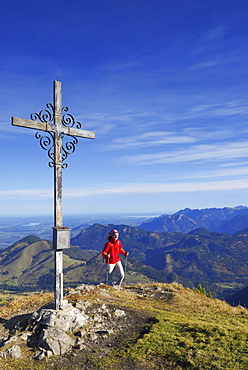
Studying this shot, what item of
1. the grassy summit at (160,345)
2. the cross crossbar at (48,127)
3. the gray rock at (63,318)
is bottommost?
the grassy summit at (160,345)

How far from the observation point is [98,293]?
15.5 meters

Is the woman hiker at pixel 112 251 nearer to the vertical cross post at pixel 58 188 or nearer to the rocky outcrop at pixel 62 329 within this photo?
the rocky outcrop at pixel 62 329

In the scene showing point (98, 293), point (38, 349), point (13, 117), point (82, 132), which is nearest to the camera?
point (38, 349)

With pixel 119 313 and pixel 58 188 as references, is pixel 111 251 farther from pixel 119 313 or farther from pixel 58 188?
pixel 58 188

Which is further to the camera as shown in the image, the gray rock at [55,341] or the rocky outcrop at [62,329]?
the rocky outcrop at [62,329]

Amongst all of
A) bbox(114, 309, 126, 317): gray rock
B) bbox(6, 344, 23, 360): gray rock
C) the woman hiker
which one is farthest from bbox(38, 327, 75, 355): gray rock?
the woman hiker

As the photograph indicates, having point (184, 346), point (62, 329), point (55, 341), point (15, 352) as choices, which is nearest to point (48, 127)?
point (62, 329)

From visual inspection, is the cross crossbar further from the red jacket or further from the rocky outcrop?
the rocky outcrop

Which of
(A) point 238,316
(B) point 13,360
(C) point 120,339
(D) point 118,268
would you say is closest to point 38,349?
(B) point 13,360

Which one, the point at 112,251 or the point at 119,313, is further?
the point at 112,251

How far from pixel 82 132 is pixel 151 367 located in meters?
9.27

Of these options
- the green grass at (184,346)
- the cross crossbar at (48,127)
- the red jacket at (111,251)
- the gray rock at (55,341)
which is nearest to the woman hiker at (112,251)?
the red jacket at (111,251)

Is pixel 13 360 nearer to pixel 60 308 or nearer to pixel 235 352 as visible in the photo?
pixel 60 308

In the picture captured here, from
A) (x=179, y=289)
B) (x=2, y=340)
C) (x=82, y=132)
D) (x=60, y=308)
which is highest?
(x=82, y=132)
